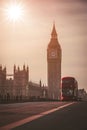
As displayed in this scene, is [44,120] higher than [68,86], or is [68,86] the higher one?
[68,86]

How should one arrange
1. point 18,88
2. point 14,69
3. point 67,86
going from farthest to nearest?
point 14,69, point 18,88, point 67,86

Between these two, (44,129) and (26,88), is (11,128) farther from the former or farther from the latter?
(26,88)

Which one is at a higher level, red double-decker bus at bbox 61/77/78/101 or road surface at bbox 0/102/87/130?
red double-decker bus at bbox 61/77/78/101

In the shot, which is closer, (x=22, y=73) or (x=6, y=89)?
(x=6, y=89)

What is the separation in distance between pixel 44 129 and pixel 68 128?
915 millimetres

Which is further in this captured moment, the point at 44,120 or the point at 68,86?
the point at 68,86

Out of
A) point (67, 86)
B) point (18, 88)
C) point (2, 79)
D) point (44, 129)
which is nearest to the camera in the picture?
point (44, 129)

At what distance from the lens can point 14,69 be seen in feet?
651

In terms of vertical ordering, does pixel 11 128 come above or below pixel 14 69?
below

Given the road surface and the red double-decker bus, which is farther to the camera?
the red double-decker bus

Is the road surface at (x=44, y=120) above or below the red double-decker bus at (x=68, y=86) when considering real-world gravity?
below

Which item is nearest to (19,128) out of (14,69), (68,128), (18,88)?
(68,128)

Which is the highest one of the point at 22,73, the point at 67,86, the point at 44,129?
the point at 22,73

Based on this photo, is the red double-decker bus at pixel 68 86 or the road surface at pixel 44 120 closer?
the road surface at pixel 44 120
